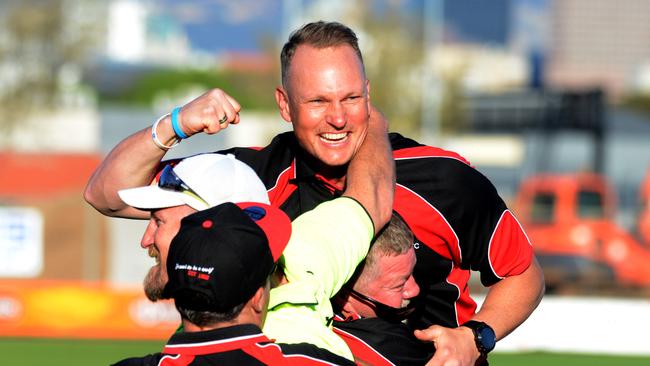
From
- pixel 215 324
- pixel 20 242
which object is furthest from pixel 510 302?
pixel 20 242

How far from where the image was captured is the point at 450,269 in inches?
200

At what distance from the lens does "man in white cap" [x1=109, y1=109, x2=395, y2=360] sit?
3760 millimetres

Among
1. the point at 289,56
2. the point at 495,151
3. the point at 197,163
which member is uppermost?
the point at 289,56

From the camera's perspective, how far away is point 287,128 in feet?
118

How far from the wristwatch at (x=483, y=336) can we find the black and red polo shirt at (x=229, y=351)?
1.22 m

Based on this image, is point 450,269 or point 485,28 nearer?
point 450,269

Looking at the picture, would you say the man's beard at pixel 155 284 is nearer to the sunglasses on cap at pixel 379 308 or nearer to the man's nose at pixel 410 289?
the sunglasses on cap at pixel 379 308

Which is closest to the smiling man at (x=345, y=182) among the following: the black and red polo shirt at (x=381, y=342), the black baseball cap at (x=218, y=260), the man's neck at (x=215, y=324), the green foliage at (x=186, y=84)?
the black and red polo shirt at (x=381, y=342)

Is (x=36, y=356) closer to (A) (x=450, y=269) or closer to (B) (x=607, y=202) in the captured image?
(A) (x=450, y=269)

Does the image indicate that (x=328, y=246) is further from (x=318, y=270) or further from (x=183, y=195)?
(x=183, y=195)

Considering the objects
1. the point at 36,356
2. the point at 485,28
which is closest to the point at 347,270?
the point at 36,356

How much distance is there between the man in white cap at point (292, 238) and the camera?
376 cm

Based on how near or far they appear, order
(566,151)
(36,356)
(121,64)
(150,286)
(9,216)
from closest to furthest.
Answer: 1. (150,286)
2. (36,356)
3. (9,216)
4. (566,151)
5. (121,64)

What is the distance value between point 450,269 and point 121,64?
339 ft
